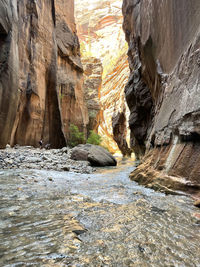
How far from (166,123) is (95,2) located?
81762mm

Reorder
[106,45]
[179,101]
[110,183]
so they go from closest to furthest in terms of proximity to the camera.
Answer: [179,101] < [110,183] < [106,45]

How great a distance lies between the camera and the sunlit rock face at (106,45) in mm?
40188

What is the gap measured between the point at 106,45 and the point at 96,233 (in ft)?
213

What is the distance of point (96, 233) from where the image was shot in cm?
137

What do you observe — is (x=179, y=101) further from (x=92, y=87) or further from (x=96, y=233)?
(x=92, y=87)

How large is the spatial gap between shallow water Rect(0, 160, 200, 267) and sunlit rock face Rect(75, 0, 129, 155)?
3650cm

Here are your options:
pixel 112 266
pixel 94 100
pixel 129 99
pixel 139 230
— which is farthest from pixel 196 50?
pixel 94 100

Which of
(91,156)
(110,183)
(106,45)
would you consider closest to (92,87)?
(91,156)

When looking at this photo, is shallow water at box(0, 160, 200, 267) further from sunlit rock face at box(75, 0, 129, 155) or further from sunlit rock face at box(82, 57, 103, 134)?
sunlit rock face at box(75, 0, 129, 155)

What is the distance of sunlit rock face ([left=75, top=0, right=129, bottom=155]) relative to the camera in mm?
40188

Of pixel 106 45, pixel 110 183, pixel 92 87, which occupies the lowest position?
pixel 110 183

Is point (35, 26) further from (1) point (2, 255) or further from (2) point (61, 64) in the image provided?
(1) point (2, 255)

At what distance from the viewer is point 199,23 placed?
10.1 ft

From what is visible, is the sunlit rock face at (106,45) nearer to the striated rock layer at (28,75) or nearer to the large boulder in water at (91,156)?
the striated rock layer at (28,75)
